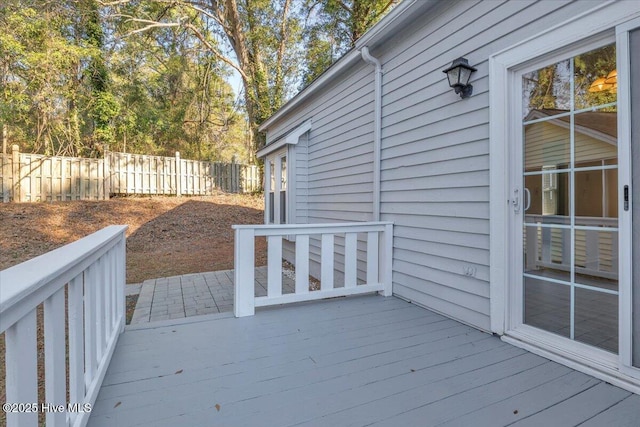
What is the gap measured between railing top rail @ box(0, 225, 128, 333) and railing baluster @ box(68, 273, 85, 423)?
8 centimetres

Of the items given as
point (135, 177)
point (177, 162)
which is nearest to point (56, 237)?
point (135, 177)

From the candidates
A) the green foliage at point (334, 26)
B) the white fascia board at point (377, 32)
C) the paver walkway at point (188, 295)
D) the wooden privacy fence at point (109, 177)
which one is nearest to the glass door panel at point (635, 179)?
the white fascia board at point (377, 32)

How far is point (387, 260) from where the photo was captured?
11.6ft

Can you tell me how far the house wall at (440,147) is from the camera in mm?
2510

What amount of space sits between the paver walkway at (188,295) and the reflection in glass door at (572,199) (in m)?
3.14

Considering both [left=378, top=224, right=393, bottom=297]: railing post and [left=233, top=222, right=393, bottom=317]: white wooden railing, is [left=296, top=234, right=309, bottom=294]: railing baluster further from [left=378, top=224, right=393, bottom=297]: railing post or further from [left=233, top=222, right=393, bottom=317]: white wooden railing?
[left=378, top=224, right=393, bottom=297]: railing post

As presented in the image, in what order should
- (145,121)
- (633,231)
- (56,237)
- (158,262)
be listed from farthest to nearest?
(145,121) < (56,237) < (158,262) < (633,231)

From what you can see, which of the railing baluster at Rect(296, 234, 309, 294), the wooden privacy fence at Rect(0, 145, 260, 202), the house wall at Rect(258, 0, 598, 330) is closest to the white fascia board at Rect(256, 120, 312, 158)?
the house wall at Rect(258, 0, 598, 330)

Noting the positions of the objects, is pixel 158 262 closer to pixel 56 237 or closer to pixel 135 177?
pixel 56 237

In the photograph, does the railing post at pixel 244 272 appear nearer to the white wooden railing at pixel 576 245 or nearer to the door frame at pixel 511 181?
the door frame at pixel 511 181

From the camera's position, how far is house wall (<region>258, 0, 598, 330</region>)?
2510 millimetres

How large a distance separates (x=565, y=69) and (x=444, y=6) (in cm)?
128

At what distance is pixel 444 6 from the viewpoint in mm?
2883

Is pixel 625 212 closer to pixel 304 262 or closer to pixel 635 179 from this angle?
pixel 635 179
